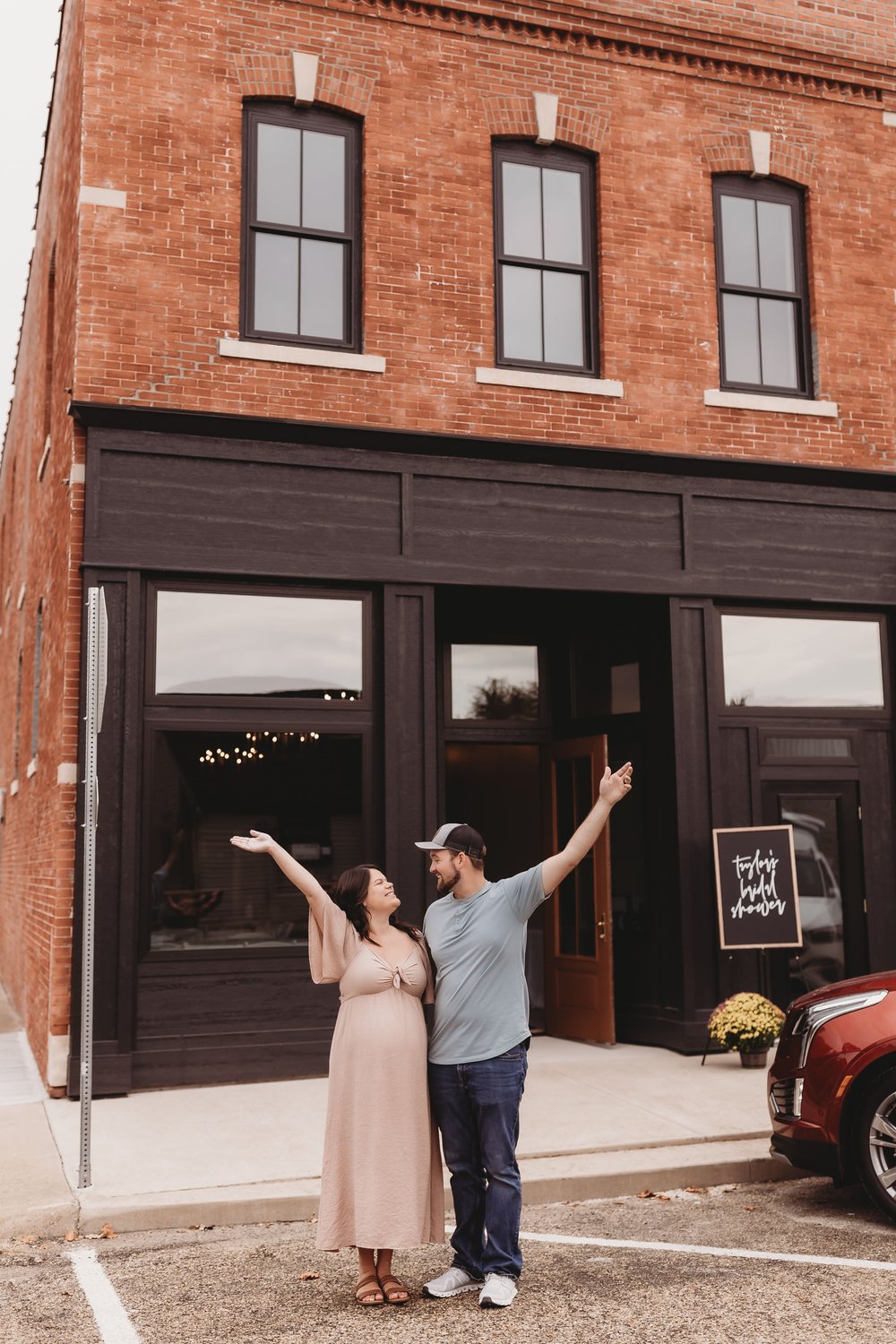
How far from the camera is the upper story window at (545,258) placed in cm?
1101

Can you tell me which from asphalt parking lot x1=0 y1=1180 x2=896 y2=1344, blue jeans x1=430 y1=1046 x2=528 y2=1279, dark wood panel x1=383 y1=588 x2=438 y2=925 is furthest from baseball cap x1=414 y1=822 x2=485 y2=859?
dark wood panel x1=383 y1=588 x2=438 y2=925

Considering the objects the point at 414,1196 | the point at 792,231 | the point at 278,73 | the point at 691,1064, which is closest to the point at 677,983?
the point at 691,1064

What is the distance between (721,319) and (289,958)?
22.2ft

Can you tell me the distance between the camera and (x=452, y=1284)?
16.8 ft

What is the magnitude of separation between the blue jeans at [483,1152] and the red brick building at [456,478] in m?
4.50

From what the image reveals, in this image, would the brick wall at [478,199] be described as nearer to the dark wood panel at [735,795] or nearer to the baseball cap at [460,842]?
the dark wood panel at [735,795]

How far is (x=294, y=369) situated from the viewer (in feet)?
33.2

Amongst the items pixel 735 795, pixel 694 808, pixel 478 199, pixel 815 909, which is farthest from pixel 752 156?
pixel 815 909

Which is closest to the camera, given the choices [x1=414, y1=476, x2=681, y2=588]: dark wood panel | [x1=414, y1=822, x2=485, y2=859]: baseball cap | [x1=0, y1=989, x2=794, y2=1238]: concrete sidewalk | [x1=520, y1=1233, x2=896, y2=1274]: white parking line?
[x1=414, y1=822, x2=485, y2=859]: baseball cap

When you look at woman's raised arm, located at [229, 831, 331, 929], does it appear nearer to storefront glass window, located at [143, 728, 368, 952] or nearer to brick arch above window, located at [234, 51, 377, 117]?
storefront glass window, located at [143, 728, 368, 952]

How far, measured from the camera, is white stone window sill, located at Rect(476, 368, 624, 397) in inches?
418

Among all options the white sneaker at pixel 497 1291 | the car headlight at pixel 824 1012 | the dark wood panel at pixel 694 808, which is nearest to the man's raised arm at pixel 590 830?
the white sneaker at pixel 497 1291

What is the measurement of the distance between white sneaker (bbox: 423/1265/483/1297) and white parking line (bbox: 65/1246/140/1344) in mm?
1139

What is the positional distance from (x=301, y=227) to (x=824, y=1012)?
738 cm
